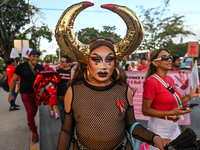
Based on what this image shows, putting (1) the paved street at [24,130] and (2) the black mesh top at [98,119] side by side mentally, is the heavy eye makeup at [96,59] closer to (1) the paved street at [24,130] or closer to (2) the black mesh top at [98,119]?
(2) the black mesh top at [98,119]

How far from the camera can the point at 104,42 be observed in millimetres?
1576

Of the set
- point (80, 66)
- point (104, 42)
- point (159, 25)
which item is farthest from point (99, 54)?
point (159, 25)

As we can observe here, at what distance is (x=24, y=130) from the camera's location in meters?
4.20

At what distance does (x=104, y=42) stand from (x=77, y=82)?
19.9 inches

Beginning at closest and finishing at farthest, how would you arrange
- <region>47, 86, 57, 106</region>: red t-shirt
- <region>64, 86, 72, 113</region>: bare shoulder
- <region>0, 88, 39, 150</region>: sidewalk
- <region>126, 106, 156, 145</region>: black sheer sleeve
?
1. <region>126, 106, 156, 145</region>: black sheer sleeve
2. <region>64, 86, 72, 113</region>: bare shoulder
3. <region>0, 88, 39, 150</region>: sidewalk
4. <region>47, 86, 57, 106</region>: red t-shirt

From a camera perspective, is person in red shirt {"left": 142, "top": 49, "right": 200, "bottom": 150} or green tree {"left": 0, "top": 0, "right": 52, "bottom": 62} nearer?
person in red shirt {"left": 142, "top": 49, "right": 200, "bottom": 150}

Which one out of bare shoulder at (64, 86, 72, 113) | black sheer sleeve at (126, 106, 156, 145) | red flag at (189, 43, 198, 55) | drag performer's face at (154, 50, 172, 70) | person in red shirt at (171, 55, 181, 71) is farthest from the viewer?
red flag at (189, 43, 198, 55)

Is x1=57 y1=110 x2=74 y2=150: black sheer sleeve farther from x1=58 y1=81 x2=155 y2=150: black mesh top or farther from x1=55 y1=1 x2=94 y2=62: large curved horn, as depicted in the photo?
x1=55 y1=1 x2=94 y2=62: large curved horn

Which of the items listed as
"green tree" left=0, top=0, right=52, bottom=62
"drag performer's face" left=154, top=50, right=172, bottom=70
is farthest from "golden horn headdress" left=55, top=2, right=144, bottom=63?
"green tree" left=0, top=0, right=52, bottom=62

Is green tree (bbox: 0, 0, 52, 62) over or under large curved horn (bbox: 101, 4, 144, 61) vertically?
over

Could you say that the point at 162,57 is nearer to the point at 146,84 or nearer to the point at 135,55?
the point at 146,84

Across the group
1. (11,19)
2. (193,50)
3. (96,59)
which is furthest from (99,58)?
(11,19)

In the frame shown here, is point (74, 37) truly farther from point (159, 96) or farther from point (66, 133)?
point (159, 96)

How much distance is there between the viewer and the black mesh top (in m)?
1.45
